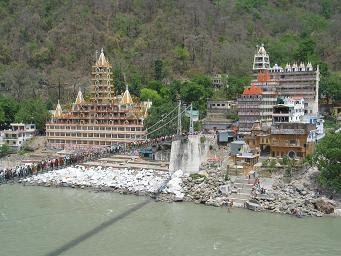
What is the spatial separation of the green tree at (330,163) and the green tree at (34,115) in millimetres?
16179

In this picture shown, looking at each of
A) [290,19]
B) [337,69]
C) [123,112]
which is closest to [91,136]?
[123,112]

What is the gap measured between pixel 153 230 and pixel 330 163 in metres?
6.68

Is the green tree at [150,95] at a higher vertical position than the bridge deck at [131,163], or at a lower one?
higher

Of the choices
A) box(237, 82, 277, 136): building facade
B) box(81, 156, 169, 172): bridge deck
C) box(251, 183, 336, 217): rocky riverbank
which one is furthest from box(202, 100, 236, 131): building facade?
box(251, 183, 336, 217): rocky riverbank

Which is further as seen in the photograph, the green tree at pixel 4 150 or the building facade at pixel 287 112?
the green tree at pixel 4 150

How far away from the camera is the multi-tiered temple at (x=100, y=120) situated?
24.9 m

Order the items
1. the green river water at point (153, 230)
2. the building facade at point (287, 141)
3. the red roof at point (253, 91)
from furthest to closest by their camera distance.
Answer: the red roof at point (253, 91)
the building facade at point (287, 141)
the green river water at point (153, 230)

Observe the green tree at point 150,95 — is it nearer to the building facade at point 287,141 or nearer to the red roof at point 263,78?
the red roof at point 263,78

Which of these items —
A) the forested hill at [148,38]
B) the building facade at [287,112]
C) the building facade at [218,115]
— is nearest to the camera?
the building facade at [287,112]

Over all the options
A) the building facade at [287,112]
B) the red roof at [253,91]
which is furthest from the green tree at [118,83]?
the building facade at [287,112]

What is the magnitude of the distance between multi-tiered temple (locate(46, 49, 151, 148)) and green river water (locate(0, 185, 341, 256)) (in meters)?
6.86

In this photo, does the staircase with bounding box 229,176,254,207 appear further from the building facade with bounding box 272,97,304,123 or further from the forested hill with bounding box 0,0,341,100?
the forested hill with bounding box 0,0,341,100

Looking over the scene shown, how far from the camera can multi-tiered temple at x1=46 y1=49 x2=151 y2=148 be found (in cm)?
2494

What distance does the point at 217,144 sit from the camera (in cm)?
2255
